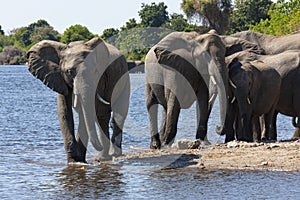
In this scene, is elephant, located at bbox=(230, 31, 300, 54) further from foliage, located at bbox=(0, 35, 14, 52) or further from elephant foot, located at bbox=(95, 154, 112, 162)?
foliage, located at bbox=(0, 35, 14, 52)

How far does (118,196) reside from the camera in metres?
11.1

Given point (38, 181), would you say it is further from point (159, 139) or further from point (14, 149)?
point (14, 149)

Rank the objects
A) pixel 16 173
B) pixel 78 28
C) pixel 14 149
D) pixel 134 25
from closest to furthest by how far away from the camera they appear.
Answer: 1. pixel 16 173
2. pixel 14 149
3. pixel 134 25
4. pixel 78 28

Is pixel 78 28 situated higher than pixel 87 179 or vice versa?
pixel 78 28

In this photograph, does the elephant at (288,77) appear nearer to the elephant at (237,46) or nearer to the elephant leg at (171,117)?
the elephant at (237,46)

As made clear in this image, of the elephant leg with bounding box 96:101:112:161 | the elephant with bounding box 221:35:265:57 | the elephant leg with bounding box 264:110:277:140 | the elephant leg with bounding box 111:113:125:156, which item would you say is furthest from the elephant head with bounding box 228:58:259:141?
the elephant leg with bounding box 96:101:112:161

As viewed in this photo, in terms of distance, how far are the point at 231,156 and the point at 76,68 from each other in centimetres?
285

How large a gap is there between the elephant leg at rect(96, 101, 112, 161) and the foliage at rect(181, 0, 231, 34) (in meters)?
53.4

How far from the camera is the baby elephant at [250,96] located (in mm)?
14734

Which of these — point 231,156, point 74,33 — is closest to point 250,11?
point 74,33

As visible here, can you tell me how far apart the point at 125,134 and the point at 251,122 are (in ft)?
15.7

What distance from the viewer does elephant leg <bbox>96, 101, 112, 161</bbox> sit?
13.3m

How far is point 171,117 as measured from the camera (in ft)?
47.7

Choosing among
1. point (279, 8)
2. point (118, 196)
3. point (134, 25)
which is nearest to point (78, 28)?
point (134, 25)
